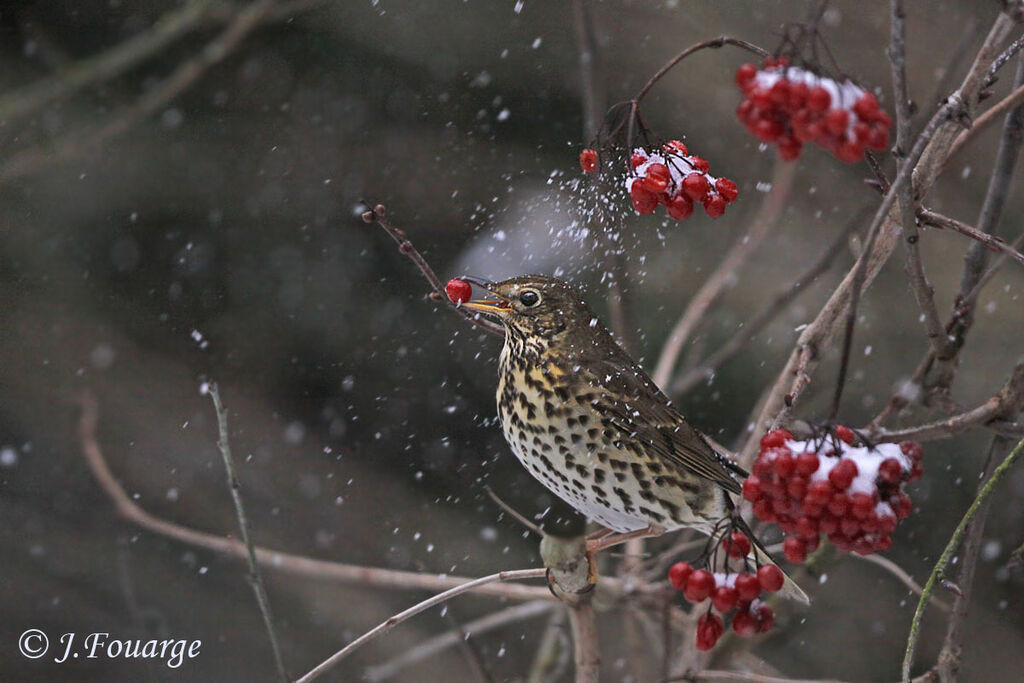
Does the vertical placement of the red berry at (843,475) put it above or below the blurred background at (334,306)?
below

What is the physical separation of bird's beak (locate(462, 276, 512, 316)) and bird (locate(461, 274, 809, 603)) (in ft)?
0.12

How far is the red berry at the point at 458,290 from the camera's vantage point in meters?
1.20

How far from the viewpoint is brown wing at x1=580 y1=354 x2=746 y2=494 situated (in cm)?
132

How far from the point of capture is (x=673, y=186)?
3.64 ft

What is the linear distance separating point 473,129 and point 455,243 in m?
0.78

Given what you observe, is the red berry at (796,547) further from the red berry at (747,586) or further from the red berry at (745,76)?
the red berry at (745,76)

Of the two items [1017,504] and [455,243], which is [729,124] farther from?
[1017,504]

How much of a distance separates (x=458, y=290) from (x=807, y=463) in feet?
1.43

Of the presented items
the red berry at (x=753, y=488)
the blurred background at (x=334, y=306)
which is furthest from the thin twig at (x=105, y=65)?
the red berry at (x=753, y=488)

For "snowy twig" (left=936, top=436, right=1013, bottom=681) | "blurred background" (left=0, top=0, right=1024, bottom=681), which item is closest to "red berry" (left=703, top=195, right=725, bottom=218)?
"snowy twig" (left=936, top=436, right=1013, bottom=681)

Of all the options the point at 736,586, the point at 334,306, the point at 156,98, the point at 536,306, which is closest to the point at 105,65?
the point at 156,98

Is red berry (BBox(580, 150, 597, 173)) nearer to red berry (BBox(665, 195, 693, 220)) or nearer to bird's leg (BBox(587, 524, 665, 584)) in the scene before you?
red berry (BBox(665, 195, 693, 220))

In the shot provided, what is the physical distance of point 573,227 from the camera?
1155mm

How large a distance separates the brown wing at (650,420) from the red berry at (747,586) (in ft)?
0.46
